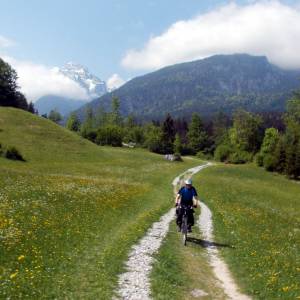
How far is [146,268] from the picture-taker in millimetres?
16844

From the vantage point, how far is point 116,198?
123 feet

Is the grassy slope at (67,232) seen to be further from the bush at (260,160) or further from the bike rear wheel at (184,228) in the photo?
the bush at (260,160)

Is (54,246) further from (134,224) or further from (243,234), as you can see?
(243,234)

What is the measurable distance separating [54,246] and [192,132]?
154 m

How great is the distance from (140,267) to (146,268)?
258 millimetres

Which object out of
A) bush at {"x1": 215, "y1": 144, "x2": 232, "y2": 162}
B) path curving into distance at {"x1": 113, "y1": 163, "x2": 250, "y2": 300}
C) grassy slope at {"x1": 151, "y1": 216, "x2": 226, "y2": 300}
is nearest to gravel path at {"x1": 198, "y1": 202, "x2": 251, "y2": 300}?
path curving into distance at {"x1": 113, "y1": 163, "x2": 250, "y2": 300}

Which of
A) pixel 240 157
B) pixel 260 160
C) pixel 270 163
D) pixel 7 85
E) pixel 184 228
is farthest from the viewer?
pixel 240 157

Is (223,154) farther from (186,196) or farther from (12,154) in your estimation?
(186,196)

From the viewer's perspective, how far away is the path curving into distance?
13.9 meters

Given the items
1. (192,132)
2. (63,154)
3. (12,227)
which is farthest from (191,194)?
(192,132)

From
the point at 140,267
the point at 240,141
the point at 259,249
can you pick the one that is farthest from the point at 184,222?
the point at 240,141

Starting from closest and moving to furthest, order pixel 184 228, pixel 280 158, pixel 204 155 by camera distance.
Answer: pixel 184 228 → pixel 280 158 → pixel 204 155

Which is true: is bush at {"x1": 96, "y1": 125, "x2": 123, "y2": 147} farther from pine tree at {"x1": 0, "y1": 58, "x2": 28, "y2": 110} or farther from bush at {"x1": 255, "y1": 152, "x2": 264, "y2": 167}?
bush at {"x1": 255, "y1": 152, "x2": 264, "y2": 167}

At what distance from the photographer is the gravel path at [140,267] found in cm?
1375
